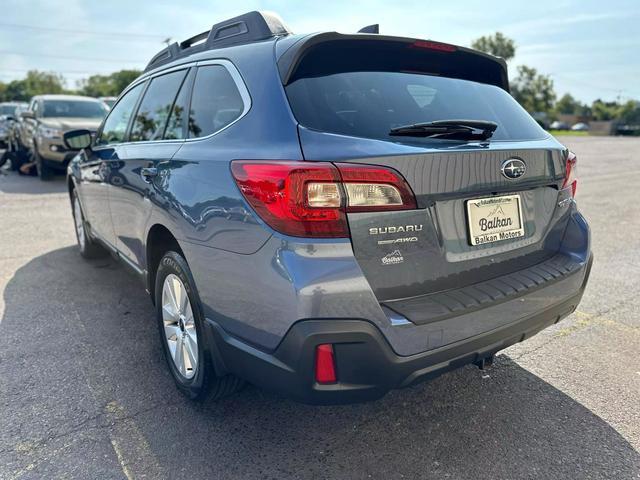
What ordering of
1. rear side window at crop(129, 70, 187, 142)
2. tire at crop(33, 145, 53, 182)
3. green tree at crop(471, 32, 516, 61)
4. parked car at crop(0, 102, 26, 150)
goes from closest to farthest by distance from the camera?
rear side window at crop(129, 70, 187, 142)
tire at crop(33, 145, 53, 182)
parked car at crop(0, 102, 26, 150)
green tree at crop(471, 32, 516, 61)

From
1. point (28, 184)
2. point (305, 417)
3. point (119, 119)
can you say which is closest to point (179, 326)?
point (305, 417)

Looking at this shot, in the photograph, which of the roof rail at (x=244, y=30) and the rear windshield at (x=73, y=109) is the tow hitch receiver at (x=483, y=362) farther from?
the rear windshield at (x=73, y=109)

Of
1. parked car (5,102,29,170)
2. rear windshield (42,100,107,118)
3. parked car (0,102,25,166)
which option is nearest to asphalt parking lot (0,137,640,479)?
rear windshield (42,100,107,118)

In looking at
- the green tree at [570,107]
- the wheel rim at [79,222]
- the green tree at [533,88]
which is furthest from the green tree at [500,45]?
the wheel rim at [79,222]

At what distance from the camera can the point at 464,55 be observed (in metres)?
2.62

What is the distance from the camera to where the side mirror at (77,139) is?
4.27 meters

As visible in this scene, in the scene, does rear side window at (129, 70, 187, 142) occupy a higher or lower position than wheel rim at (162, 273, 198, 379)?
higher

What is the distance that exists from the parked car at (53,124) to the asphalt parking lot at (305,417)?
7772mm

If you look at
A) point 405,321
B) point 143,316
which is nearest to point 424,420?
point 405,321

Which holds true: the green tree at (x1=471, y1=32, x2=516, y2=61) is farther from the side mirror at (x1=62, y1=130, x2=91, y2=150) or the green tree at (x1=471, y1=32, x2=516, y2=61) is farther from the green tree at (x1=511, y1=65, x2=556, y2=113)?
the side mirror at (x1=62, y1=130, x2=91, y2=150)

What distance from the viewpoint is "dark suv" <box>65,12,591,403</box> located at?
5.87ft

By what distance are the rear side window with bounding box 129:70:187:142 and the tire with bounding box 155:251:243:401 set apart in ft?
2.97

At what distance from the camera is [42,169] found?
428 inches

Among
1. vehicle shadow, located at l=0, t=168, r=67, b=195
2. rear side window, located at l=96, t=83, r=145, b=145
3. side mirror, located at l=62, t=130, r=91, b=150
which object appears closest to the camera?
rear side window, located at l=96, t=83, r=145, b=145
